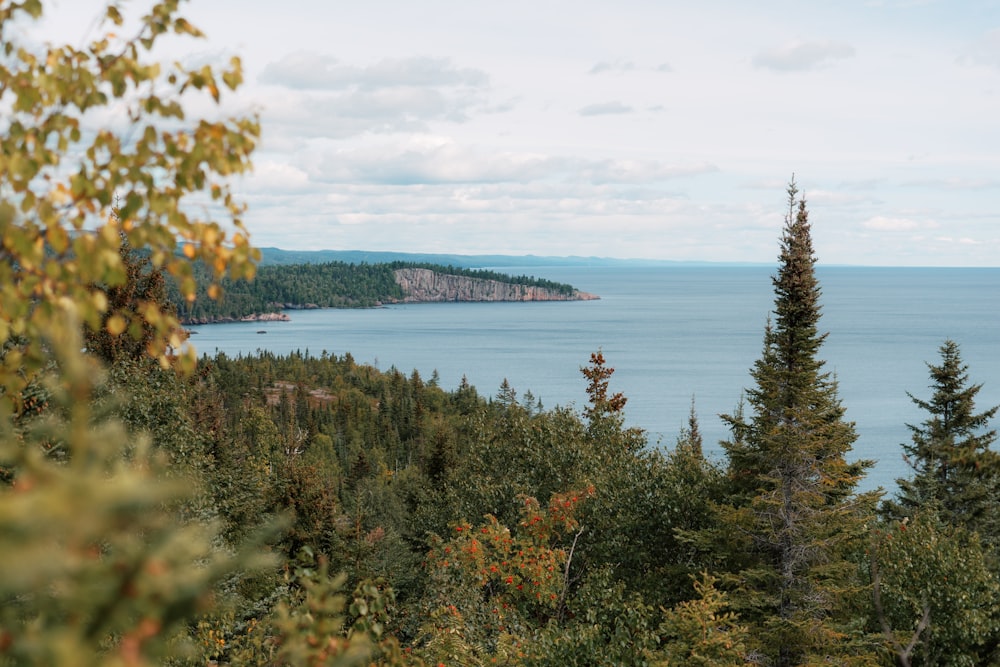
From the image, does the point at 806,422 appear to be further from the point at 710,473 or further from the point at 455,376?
the point at 455,376

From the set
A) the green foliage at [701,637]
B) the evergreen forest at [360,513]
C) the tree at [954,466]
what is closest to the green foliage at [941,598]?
the evergreen forest at [360,513]

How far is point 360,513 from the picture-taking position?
44.8m

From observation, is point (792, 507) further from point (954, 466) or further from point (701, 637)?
point (954, 466)

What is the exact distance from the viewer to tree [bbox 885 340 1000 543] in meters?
38.7

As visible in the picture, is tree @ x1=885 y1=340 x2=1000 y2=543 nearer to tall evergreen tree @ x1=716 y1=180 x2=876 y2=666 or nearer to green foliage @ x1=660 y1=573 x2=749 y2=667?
tall evergreen tree @ x1=716 y1=180 x2=876 y2=666

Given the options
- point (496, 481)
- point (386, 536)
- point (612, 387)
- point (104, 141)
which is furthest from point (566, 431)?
point (612, 387)

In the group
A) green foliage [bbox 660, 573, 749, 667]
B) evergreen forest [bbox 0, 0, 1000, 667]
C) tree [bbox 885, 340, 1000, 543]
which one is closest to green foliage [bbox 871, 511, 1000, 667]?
evergreen forest [bbox 0, 0, 1000, 667]

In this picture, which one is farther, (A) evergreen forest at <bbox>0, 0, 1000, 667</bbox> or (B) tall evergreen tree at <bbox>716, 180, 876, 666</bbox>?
(B) tall evergreen tree at <bbox>716, 180, 876, 666</bbox>

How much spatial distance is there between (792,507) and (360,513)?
27.4 metres

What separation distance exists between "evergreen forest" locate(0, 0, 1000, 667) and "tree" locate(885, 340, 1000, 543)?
6.6 inches

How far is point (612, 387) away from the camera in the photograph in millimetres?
124438

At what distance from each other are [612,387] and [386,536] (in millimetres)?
81248

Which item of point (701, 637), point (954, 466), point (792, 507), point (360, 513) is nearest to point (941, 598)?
point (792, 507)

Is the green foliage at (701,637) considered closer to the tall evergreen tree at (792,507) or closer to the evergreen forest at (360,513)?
the evergreen forest at (360,513)
